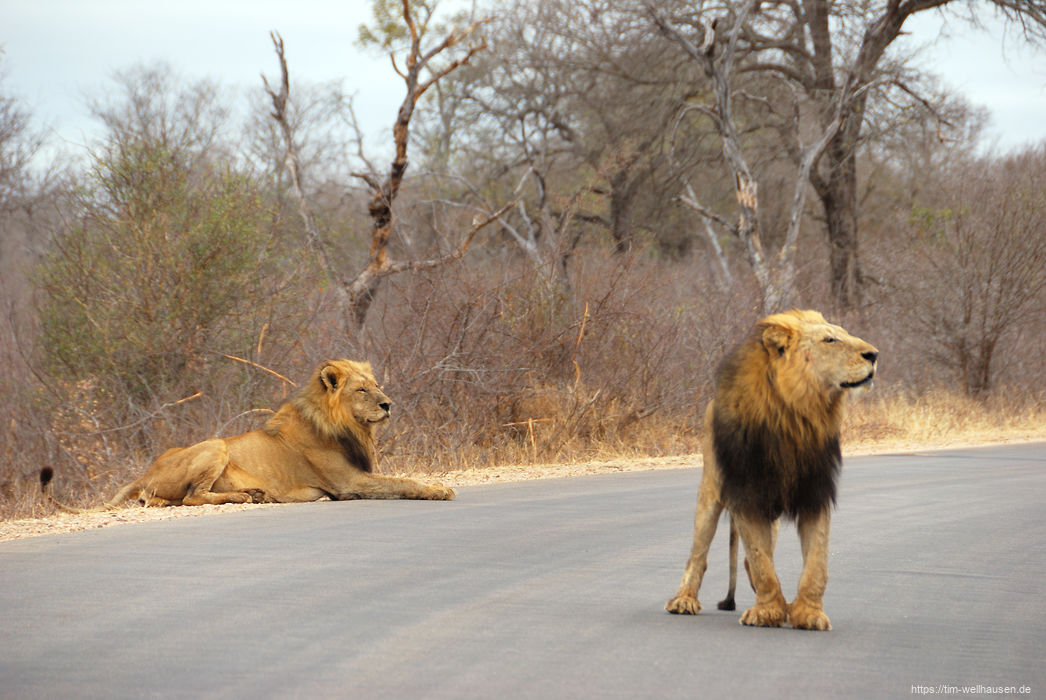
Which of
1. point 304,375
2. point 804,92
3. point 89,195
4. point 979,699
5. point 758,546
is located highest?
point 804,92

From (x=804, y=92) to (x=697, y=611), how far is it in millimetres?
26062

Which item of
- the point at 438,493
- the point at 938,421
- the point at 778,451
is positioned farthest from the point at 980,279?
the point at 778,451

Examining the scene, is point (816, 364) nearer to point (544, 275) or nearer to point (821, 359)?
point (821, 359)

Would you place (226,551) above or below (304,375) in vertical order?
below

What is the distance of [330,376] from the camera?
11.2 meters

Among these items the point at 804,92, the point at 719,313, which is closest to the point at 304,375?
the point at 719,313

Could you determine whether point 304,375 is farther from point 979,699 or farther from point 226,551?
point 979,699

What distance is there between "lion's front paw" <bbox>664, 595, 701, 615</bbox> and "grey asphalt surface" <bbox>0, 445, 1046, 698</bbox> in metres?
0.05

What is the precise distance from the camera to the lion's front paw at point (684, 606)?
20.9 ft

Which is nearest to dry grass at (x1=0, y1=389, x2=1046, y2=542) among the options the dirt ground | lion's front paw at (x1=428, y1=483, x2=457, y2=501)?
the dirt ground

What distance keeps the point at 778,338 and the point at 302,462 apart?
5.96 metres

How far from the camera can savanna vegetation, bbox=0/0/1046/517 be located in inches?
643

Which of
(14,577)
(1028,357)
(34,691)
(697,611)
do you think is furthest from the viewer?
(1028,357)

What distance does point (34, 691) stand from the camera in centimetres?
484
